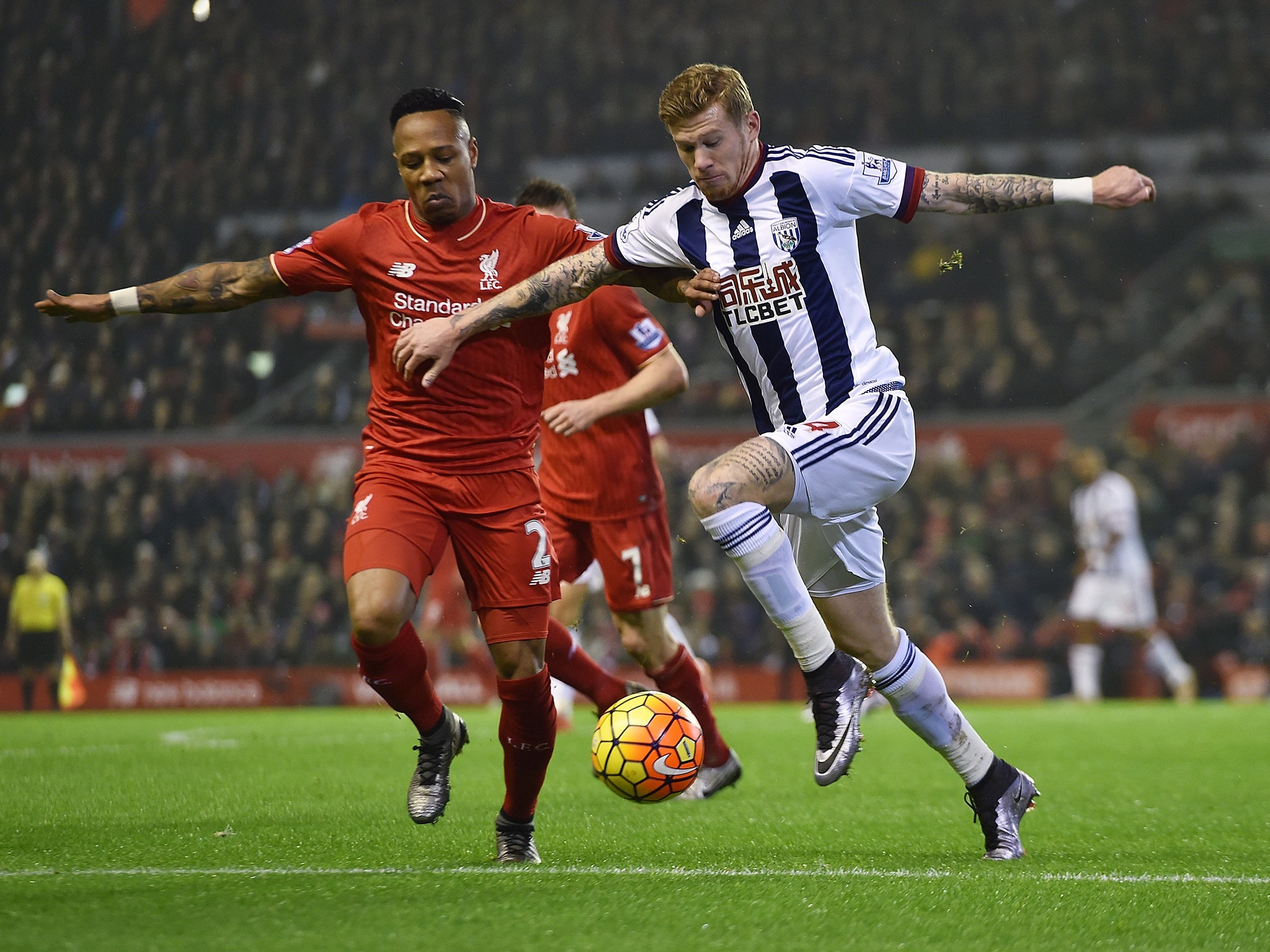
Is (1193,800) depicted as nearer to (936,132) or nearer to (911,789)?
(911,789)

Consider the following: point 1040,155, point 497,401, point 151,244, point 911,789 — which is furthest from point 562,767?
point 1040,155

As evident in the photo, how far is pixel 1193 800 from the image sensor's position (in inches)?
240

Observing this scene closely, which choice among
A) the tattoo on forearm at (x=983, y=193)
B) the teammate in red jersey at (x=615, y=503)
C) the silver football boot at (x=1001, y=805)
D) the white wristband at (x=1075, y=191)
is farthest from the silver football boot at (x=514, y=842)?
the white wristband at (x=1075, y=191)

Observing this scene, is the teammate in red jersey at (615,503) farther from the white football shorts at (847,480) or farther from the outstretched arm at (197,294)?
the outstretched arm at (197,294)

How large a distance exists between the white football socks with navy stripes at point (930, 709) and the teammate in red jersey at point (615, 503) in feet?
5.94

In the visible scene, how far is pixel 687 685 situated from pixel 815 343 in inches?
94.5

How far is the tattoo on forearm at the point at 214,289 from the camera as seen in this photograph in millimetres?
4664

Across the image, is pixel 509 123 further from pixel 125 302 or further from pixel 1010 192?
pixel 1010 192

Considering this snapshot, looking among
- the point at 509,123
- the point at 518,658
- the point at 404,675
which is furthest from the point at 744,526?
the point at 509,123

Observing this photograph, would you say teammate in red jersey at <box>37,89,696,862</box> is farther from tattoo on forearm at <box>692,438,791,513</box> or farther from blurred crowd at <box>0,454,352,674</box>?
blurred crowd at <box>0,454,352,674</box>

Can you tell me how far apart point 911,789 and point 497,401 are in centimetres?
305

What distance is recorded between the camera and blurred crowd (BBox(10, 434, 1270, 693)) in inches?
626

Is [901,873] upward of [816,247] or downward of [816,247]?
downward

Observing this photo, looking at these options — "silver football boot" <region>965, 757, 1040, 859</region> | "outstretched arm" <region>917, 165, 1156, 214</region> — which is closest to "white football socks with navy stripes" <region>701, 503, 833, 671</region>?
"silver football boot" <region>965, 757, 1040, 859</region>
